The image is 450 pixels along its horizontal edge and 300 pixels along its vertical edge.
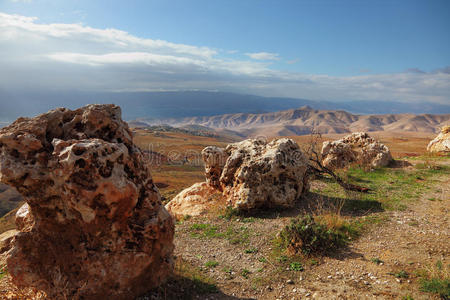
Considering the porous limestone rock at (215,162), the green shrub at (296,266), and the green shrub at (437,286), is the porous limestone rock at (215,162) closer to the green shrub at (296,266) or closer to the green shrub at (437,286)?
the green shrub at (296,266)

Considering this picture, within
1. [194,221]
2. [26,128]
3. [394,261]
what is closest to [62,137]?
[26,128]

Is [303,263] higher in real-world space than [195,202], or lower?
higher

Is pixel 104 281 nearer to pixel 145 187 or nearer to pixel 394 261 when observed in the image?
pixel 145 187

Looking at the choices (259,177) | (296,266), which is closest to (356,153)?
(259,177)

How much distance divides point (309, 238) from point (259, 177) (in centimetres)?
359

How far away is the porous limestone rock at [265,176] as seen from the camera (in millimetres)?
9586

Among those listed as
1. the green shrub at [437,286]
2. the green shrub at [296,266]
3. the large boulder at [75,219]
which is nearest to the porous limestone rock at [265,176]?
→ the green shrub at [296,266]

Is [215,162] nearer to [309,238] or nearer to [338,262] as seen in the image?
[309,238]

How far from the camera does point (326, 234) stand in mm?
6633

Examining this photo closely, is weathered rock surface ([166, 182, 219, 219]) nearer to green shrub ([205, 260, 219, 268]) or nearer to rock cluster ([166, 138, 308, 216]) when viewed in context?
rock cluster ([166, 138, 308, 216])

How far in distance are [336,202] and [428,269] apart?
16.3 ft

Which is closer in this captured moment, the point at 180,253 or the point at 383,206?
the point at 180,253

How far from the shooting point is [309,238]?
21.4 ft

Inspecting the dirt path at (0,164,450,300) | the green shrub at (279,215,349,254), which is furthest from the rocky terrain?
the green shrub at (279,215,349,254)
